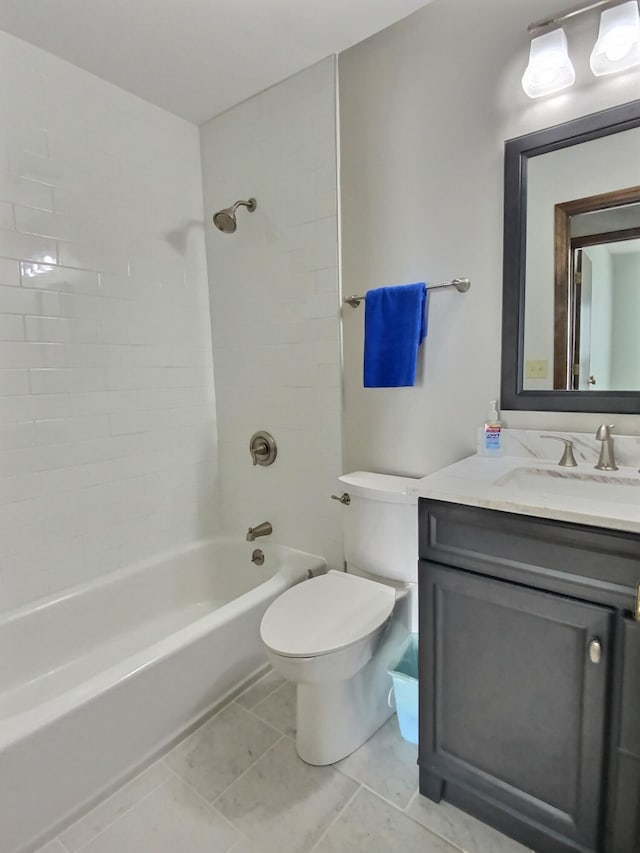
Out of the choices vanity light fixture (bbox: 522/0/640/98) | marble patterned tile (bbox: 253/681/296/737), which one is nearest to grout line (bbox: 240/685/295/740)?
marble patterned tile (bbox: 253/681/296/737)

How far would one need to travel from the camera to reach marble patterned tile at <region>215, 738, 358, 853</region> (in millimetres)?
1207

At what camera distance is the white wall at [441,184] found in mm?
1396

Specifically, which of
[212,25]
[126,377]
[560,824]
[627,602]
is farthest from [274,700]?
[212,25]

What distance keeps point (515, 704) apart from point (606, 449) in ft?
2.34

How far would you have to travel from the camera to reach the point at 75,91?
1.79 metres

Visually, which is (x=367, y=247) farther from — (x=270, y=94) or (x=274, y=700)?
(x=274, y=700)

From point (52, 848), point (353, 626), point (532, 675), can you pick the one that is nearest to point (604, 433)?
point (532, 675)

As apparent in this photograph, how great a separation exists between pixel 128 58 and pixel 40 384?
1.29 m

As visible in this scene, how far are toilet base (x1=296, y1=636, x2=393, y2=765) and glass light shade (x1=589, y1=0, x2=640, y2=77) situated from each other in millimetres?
1874

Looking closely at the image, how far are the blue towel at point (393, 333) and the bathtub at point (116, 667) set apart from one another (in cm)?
89

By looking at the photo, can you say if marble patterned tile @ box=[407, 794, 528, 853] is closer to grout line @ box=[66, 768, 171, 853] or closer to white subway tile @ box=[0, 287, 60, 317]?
grout line @ box=[66, 768, 171, 853]

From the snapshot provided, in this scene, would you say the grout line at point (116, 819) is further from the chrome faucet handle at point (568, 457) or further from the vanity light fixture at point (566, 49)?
the vanity light fixture at point (566, 49)

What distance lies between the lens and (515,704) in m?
1.08

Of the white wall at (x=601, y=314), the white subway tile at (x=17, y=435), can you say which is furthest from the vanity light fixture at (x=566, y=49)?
the white subway tile at (x=17, y=435)
